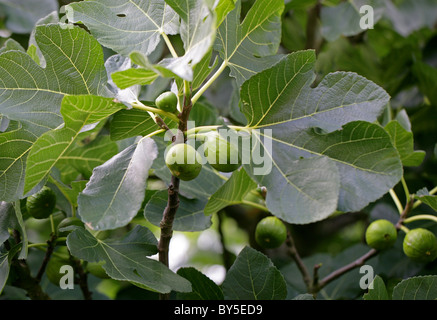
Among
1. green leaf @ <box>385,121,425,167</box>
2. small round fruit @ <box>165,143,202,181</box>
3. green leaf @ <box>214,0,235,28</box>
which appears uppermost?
green leaf @ <box>214,0,235,28</box>

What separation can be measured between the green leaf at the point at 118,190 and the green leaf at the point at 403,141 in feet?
2.24

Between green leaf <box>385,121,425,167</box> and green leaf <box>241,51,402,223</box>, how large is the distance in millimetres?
303

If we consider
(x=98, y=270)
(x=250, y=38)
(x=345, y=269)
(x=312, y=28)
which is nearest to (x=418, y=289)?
(x=345, y=269)

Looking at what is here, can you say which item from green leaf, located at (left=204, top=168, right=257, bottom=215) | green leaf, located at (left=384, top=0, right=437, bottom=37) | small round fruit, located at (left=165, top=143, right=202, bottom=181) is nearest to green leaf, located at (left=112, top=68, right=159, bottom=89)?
small round fruit, located at (left=165, top=143, right=202, bottom=181)

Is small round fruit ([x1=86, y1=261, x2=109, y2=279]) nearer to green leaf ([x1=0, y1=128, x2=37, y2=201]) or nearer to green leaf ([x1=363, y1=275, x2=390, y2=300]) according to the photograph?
green leaf ([x1=0, y1=128, x2=37, y2=201])

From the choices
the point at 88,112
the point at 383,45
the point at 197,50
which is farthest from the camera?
the point at 383,45

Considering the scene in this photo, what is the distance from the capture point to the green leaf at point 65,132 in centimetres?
93

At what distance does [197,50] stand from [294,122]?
12.8 inches

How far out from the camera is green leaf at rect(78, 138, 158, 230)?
0.90 metres

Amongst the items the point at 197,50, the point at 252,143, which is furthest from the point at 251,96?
the point at 197,50

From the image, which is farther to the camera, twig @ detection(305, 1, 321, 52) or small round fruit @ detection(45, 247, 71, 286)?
twig @ detection(305, 1, 321, 52)

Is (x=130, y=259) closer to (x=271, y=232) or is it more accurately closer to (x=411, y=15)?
(x=271, y=232)

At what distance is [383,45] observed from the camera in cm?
253
